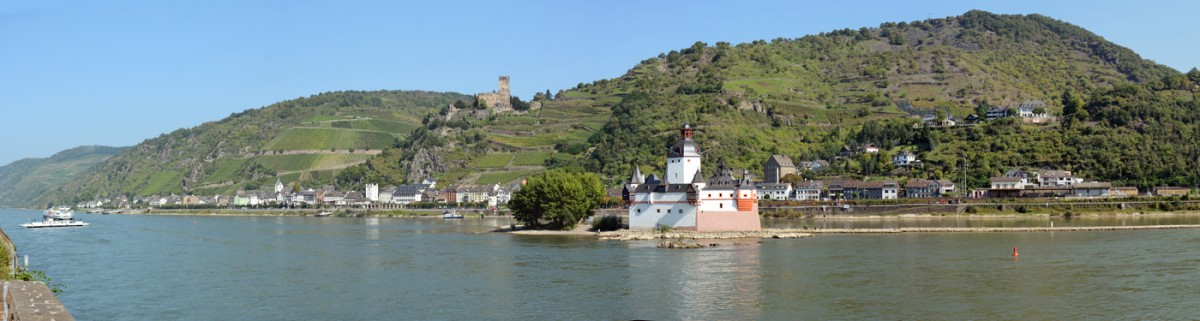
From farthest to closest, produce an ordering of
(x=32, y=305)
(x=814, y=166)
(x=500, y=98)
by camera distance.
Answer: (x=500, y=98) < (x=814, y=166) < (x=32, y=305)

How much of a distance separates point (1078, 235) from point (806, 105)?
3368 inches

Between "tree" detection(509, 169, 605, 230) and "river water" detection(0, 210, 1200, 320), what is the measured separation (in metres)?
8.38

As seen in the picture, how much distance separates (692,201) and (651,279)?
2277 cm

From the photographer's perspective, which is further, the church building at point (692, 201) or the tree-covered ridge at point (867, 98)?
the tree-covered ridge at point (867, 98)

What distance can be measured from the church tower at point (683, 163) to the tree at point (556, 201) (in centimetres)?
845

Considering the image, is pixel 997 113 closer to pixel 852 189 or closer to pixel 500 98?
pixel 852 189

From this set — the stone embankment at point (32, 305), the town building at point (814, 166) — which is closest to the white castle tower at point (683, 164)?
the stone embankment at point (32, 305)

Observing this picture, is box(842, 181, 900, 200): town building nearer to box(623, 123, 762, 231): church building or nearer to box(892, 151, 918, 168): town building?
box(892, 151, 918, 168): town building

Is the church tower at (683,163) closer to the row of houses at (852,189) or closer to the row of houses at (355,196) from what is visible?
the row of houses at (852,189)

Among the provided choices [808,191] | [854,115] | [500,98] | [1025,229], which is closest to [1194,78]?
[854,115]

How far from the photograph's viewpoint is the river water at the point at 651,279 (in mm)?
31406

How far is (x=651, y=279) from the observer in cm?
3928

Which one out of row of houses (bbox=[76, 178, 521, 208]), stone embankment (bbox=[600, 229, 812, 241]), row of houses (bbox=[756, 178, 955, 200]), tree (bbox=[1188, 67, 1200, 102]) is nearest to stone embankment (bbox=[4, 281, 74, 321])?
stone embankment (bbox=[600, 229, 812, 241])

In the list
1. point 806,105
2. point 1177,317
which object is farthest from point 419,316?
point 806,105
